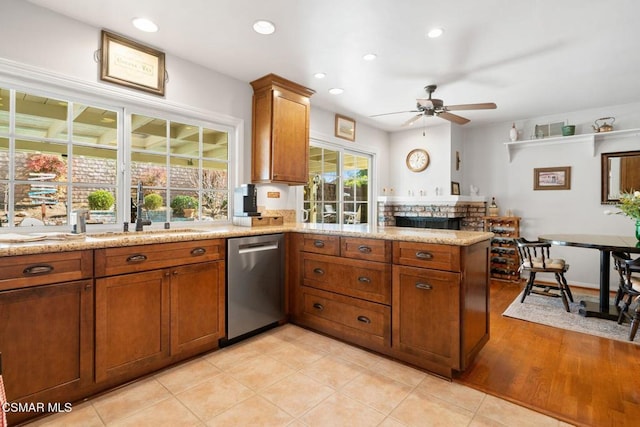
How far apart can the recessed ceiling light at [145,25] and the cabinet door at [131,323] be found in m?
1.81

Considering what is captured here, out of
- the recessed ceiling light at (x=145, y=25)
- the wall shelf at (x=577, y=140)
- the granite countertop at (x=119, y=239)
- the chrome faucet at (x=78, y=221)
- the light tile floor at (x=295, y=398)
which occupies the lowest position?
the light tile floor at (x=295, y=398)

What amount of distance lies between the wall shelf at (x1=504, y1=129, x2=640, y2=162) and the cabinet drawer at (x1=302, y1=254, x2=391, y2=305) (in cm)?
386

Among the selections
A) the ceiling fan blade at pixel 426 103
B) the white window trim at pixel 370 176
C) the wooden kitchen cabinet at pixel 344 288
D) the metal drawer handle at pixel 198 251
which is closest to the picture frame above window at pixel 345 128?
the white window trim at pixel 370 176

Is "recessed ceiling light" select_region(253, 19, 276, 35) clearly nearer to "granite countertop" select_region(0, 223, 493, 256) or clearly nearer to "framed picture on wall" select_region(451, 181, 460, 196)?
"granite countertop" select_region(0, 223, 493, 256)

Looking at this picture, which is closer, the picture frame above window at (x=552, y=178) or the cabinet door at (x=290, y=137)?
the cabinet door at (x=290, y=137)

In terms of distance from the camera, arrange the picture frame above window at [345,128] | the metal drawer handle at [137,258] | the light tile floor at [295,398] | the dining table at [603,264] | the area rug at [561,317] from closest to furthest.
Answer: the light tile floor at [295,398] → the metal drawer handle at [137,258] → the area rug at [561,317] → the dining table at [603,264] → the picture frame above window at [345,128]

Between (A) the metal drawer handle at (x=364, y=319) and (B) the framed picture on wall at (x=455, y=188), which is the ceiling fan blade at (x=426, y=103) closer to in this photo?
(B) the framed picture on wall at (x=455, y=188)

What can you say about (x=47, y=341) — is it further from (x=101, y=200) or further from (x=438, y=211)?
(x=438, y=211)

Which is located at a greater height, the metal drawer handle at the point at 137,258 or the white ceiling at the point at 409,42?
the white ceiling at the point at 409,42

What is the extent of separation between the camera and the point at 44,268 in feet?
5.60

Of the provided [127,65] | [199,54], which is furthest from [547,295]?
[127,65]

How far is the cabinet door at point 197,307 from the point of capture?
2.24 metres

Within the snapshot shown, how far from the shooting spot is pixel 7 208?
7.09ft

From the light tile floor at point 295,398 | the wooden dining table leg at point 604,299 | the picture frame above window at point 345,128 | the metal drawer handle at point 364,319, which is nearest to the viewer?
the light tile floor at point 295,398
